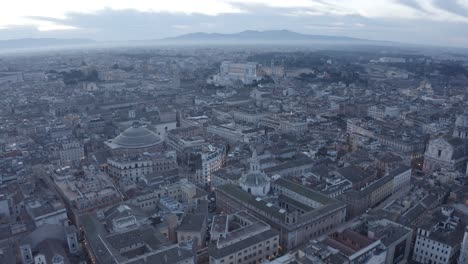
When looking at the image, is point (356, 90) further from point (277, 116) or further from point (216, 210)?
point (216, 210)

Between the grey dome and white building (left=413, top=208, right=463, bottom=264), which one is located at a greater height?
the grey dome

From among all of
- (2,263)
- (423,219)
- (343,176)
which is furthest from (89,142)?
(423,219)

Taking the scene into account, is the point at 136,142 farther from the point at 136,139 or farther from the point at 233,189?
the point at 233,189

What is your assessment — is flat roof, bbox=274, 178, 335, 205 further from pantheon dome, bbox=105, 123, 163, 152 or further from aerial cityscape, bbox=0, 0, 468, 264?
pantheon dome, bbox=105, 123, 163, 152

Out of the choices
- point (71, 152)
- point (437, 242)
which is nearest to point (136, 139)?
point (71, 152)

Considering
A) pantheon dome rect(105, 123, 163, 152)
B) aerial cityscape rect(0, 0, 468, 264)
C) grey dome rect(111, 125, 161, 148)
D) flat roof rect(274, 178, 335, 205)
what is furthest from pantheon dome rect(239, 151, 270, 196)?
grey dome rect(111, 125, 161, 148)

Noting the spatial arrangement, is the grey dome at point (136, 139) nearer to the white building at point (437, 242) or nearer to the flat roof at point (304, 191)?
the flat roof at point (304, 191)

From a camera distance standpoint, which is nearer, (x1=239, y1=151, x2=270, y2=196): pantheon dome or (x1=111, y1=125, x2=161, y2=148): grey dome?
(x1=239, y1=151, x2=270, y2=196): pantheon dome

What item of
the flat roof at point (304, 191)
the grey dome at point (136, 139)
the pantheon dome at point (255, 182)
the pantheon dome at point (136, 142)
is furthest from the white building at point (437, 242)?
the grey dome at point (136, 139)
